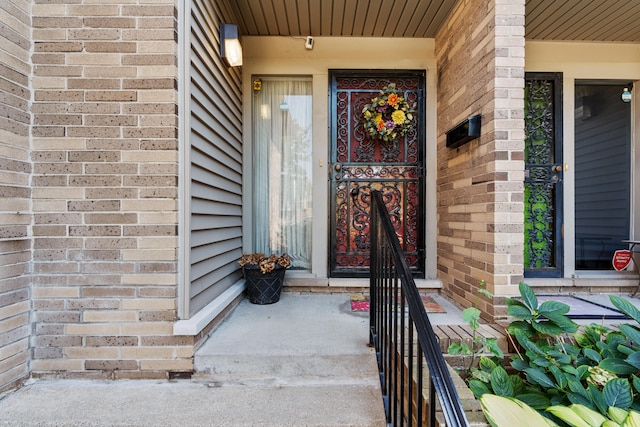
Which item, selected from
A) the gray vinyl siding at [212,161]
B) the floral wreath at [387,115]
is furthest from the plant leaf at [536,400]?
the floral wreath at [387,115]

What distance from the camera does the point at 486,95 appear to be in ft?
6.69

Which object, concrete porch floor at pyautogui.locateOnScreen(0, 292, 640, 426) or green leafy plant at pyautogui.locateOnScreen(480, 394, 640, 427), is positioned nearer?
green leafy plant at pyautogui.locateOnScreen(480, 394, 640, 427)

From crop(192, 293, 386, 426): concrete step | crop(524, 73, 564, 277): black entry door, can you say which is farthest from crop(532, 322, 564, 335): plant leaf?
crop(524, 73, 564, 277): black entry door

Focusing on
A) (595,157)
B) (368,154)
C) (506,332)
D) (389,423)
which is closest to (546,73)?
(595,157)

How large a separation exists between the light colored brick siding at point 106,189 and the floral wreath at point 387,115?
1743 millimetres

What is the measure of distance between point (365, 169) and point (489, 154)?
3.78 feet

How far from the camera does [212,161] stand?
2094 millimetres

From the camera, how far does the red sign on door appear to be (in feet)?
8.98

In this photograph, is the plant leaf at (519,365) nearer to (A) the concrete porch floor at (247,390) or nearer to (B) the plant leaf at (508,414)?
(A) the concrete porch floor at (247,390)

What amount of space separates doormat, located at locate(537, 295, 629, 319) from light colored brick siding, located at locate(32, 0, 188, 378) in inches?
102

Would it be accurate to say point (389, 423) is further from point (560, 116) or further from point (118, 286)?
point (560, 116)

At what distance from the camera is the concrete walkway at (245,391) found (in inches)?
52.5

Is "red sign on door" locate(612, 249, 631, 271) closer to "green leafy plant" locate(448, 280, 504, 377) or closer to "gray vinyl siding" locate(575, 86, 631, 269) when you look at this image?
"gray vinyl siding" locate(575, 86, 631, 269)

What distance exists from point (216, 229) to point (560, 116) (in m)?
3.27
